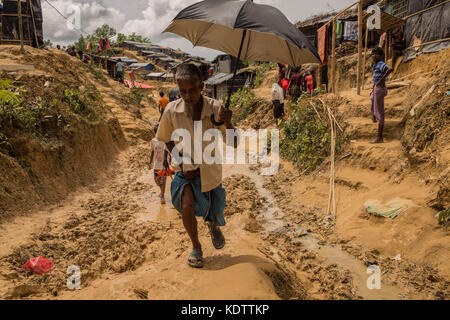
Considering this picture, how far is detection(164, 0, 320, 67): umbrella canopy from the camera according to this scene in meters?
2.90

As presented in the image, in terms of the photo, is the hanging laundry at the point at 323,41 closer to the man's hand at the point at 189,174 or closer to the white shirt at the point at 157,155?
the white shirt at the point at 157,155

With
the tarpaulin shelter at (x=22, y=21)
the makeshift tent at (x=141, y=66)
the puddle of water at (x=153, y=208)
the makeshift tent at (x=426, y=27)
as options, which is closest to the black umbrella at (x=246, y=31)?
the puddle of water at (x=153, y=208)

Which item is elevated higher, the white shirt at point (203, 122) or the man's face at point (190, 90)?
the man's face at point (190, 90)

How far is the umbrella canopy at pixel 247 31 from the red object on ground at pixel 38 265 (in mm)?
2991

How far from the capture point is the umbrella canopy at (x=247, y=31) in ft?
9.53

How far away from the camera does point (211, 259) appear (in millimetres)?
3080

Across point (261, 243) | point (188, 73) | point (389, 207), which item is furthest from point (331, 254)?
point (188, 73)

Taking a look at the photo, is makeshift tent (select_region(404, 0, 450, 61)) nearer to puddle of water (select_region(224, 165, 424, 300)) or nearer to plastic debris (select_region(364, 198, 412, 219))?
plastic debris (select_region(364, 198, 412, 219))

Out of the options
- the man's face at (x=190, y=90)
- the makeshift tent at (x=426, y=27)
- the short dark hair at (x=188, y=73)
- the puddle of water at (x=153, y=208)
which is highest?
the makeshift tent at (x=426, y=27)

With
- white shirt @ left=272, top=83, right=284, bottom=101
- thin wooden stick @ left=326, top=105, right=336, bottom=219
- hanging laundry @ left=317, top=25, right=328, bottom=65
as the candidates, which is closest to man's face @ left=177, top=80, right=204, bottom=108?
thin wooden stick @ left=326, top=105, right=336, bottom=219

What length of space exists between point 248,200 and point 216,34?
3.10 meters

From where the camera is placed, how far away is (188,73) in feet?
8.79

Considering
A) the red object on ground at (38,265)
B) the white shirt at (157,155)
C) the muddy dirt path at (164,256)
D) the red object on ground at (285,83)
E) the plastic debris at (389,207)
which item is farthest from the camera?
the red object on ground at (285,83)

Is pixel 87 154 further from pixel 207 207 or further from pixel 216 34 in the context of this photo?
pixel 207 207
